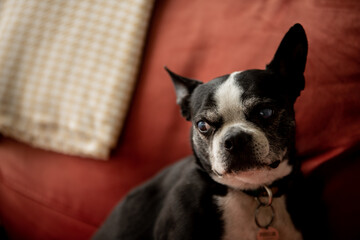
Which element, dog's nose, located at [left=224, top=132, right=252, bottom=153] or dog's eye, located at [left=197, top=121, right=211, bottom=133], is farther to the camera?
dog's eye, located at [left=197, top=121, right=211, bottom=133]

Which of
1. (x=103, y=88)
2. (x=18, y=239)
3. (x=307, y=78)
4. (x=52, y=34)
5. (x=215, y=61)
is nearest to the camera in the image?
(x=307, y=78)

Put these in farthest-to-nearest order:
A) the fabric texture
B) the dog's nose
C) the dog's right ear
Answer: the fabric texture, the dog's right ear, the dog's nose

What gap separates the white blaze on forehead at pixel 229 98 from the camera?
1014 mm

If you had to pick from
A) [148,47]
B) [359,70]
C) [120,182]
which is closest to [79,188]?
[120,182]

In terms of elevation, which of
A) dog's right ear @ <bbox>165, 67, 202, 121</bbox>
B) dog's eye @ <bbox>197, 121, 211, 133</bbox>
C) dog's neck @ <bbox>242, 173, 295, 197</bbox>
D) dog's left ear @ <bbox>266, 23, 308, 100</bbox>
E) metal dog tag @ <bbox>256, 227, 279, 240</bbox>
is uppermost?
dog's left ear @ <bbox>266, 23, 308, 100</bbox>

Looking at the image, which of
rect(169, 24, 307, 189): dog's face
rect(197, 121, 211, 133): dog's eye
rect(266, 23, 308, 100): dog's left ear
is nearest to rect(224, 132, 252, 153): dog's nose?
rect(169, 24, 307, 189): dog's face

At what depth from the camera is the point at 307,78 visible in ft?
3.79

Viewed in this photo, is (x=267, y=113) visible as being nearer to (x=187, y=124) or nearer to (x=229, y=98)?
(x=229, y=98)

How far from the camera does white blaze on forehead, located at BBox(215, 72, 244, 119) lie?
1.01 metres

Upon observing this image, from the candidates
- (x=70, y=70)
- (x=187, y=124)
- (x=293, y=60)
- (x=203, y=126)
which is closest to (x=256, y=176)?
(x=203, y=126)

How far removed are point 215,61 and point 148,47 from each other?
37 centimetres

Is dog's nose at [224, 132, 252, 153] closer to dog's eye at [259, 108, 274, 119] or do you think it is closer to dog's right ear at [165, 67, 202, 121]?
dog's eye at [259, 108, 274, 119]

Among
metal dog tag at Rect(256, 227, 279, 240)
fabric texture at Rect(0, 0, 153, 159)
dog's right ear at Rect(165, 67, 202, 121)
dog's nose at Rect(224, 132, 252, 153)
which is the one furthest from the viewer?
fabric texture at Rect(0, 0, 153, 159)

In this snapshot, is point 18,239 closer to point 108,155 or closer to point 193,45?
point 108,155
